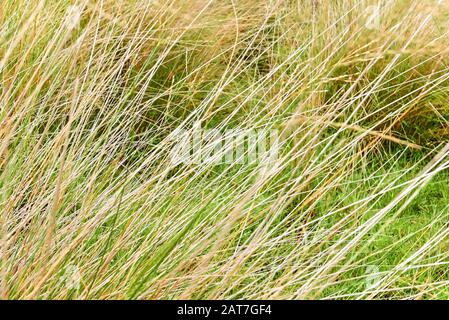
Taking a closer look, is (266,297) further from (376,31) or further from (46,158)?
(376,31)

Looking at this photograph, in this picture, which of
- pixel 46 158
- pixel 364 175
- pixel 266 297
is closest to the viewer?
pixel 266 297

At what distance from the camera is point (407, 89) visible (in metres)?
2.29

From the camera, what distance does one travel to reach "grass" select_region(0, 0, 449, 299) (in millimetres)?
1371

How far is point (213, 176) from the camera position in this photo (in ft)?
6.59

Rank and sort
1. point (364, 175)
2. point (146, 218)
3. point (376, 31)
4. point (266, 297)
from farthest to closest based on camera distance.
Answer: point (376, 31)
point (364, 175)
point (146, 218)
point (266, 297)

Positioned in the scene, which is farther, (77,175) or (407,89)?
(407,89)

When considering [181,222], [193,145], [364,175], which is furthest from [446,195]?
[181,222]

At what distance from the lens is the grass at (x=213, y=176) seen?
54.0 inches

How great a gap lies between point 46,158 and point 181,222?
1.33 feet
